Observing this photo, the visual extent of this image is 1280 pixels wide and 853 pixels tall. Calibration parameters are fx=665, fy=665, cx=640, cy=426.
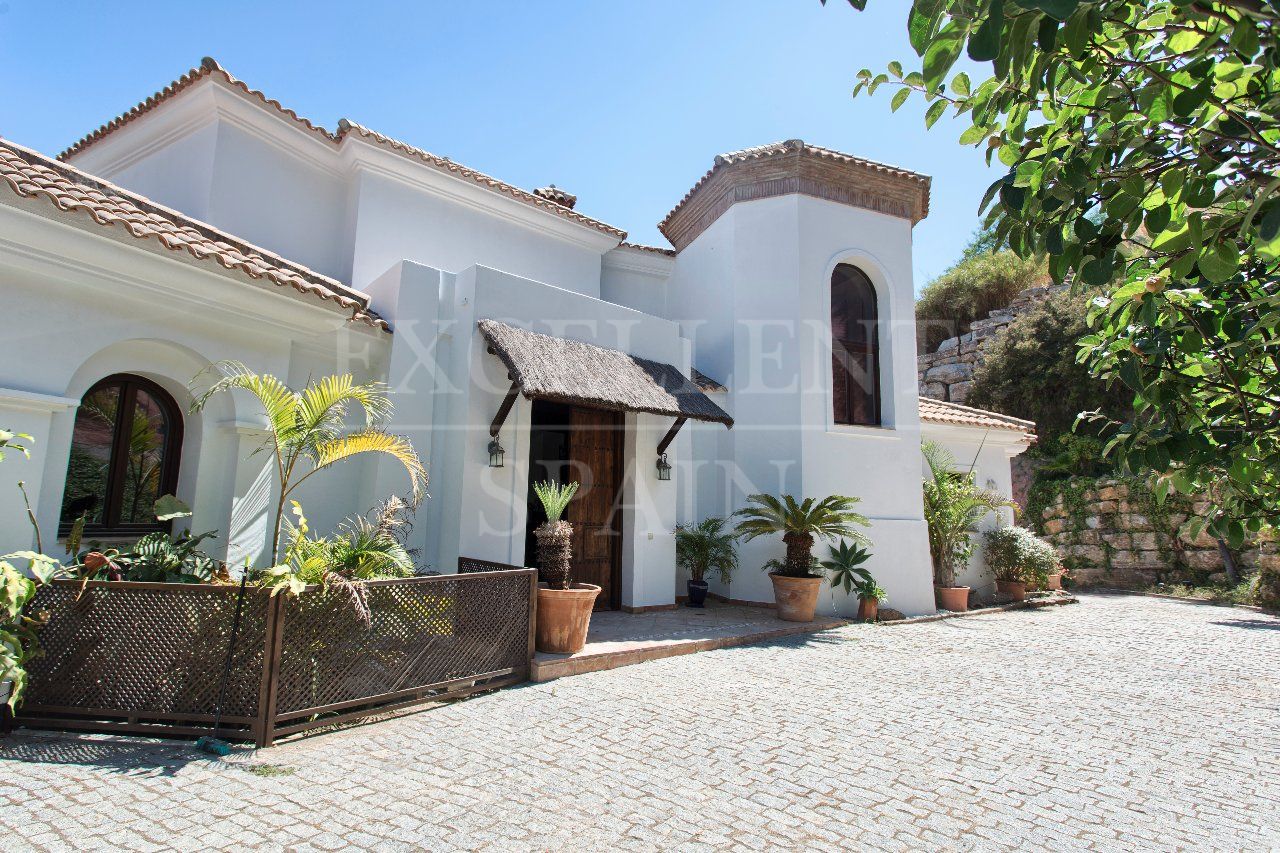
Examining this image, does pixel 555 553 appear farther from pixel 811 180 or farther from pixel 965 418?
pixel 965 418

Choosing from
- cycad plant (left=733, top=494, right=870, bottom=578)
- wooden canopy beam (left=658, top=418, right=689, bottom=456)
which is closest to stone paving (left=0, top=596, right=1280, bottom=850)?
cycad plant (left=733, top=494, right=870, bottom=578)

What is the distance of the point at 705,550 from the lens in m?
11.3

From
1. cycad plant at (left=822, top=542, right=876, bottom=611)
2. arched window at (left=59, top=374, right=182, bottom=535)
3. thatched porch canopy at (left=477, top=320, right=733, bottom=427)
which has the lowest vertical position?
cycad plant at (left=822, top=542, right=876, bottom=611)

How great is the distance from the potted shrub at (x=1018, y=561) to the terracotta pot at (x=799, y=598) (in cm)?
650

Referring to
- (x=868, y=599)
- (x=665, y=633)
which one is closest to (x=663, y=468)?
(x=665, y=633)

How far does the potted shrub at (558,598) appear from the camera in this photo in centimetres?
711

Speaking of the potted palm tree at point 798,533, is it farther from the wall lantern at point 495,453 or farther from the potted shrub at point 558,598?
the wall lantern at point 495,453

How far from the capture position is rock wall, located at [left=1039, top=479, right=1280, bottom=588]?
53.4 ft

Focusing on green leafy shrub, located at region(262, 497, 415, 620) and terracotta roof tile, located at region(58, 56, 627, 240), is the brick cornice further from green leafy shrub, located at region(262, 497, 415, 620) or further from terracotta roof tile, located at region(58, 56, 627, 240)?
green leafy shrub, located at region(262, 497, 415, 620)

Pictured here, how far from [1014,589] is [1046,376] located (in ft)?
28.6

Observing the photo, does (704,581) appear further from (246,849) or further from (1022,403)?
(1022,403)

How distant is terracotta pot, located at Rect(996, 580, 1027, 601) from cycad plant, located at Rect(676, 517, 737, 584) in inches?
273

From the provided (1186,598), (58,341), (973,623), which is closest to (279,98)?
(58,341)

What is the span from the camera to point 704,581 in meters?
11.6
